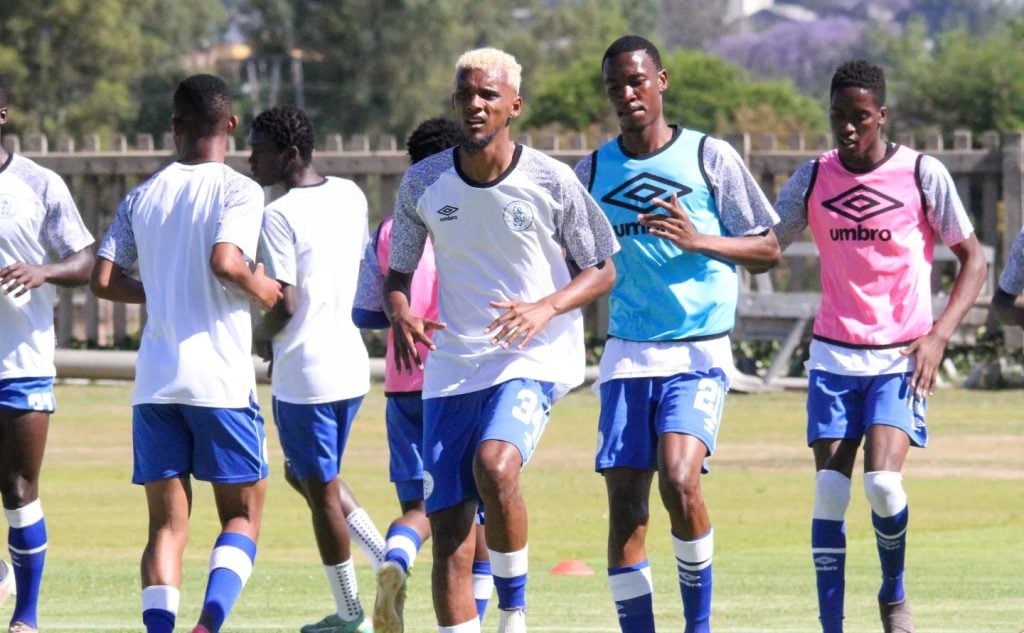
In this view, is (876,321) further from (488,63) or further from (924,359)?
(488,63)

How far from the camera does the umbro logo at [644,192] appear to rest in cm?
874

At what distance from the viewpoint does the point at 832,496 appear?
9.27 meters

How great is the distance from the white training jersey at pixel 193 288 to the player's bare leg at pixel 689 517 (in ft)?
5.25

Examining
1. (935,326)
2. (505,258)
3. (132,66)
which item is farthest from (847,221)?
(132,66)

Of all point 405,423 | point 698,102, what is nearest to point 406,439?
→ point 405,423

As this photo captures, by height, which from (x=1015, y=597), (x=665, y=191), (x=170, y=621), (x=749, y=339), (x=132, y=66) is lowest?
(x=132, y=66)

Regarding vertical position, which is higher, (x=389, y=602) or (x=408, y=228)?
(x=408, y=228)

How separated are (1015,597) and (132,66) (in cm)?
6854

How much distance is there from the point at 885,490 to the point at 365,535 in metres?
2.50

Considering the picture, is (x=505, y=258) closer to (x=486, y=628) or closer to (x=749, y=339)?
(x=486, y=628)

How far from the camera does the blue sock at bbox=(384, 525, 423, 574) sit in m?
9.53

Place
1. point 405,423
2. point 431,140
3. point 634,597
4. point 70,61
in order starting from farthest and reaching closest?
point 70,61 → point 431,140 → point 405,423 → point 634,597

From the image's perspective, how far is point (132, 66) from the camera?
77.1 meters

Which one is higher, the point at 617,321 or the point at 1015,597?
the point at 617,321
